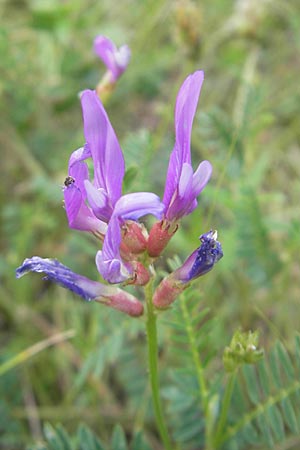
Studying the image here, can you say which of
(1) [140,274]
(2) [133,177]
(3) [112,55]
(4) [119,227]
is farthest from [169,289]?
A: (3) [112,55]

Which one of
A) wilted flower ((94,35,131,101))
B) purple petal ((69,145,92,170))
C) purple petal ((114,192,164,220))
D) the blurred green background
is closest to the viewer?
purple petal ((114,192,164,220))

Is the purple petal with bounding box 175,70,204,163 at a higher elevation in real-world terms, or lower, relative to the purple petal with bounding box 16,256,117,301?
higher

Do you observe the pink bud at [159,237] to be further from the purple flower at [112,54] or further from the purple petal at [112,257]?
the purple flower at [112,54]

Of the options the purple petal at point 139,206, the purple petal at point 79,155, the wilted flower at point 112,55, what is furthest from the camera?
the wilted flower at point 112,55

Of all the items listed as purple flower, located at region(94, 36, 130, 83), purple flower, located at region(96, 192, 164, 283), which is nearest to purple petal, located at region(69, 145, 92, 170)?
purple flower, located at region(96, 192, 164, 283)

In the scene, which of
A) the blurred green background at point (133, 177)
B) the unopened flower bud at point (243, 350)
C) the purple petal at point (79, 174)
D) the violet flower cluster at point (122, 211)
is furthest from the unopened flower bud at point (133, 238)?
the blurred green background at point (133, 177)

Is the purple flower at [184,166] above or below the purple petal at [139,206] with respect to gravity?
above

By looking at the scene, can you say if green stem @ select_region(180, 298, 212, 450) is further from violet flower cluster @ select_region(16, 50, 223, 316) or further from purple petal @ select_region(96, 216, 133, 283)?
purple petal @ select_region(96, 216, 133, 283)

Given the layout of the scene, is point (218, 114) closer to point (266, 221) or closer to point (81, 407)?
point (266, 221)

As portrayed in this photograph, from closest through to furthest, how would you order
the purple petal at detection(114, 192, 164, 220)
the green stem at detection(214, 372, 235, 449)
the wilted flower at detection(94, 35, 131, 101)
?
the purple petal at detection(114, 192, 164, 220), the green stem at detection(214, 372, 235, 449), the wilted flower at detection(94, 35, 131, 101)

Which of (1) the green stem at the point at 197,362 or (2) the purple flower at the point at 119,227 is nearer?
(2) the purple flower at the point at 119,227
